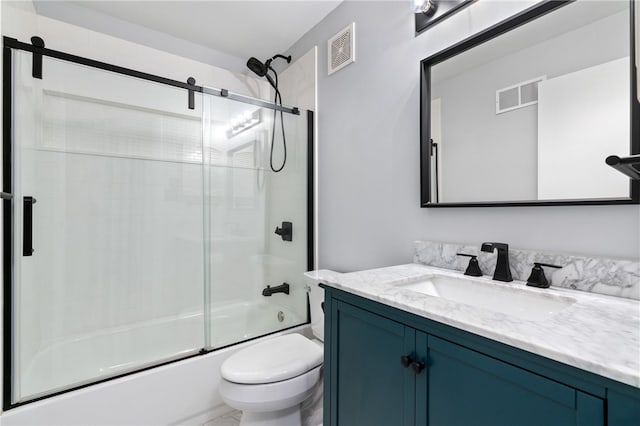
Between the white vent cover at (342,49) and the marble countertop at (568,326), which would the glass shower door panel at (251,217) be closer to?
the white vent cover at (342,49)

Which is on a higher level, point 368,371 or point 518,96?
point 518,96

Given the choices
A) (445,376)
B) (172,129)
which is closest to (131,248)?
(172,129)

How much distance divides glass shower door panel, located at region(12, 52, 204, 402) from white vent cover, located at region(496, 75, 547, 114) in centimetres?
171

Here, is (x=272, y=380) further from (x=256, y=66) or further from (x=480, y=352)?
(x=256, y=66)

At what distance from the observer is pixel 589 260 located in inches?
36.5

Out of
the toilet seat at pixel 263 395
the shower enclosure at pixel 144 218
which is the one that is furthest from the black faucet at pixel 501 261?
the shower enclosure at pixel 144 218

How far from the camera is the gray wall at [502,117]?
0.96m

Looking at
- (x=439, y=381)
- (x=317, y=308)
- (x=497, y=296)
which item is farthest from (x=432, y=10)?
(x=317, y=308)

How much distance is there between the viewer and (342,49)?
6.16 ft

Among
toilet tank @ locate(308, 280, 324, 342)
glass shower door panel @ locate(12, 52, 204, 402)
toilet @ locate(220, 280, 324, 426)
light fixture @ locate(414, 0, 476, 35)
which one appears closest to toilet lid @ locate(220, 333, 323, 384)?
toilet @ locate(220, 280, 324, 426)

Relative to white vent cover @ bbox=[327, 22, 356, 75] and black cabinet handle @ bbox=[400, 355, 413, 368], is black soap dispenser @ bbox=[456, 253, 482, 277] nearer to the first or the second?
black cabinet handle @ bbox=[400, 355, 413, 368]

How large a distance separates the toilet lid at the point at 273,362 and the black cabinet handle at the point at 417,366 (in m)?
0.72

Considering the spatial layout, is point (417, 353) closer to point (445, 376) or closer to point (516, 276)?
point (445, 376)

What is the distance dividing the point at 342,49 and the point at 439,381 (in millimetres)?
1830
